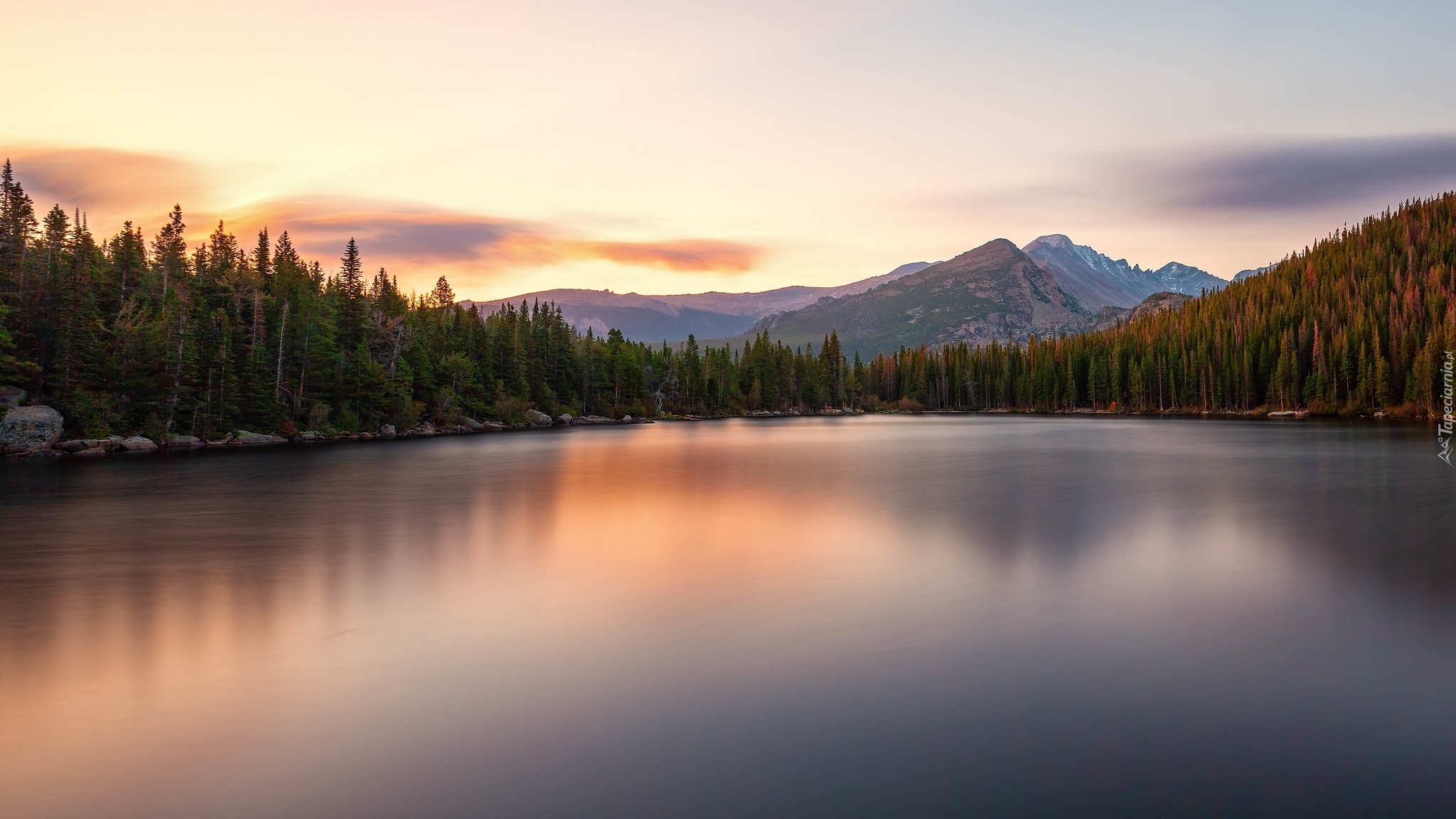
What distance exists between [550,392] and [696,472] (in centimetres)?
7958

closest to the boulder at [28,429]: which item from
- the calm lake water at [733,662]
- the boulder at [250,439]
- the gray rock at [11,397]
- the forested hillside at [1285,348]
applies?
the gray rock at [11,397]

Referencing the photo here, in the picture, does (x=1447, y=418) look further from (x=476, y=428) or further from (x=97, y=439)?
(x=97, y=439)

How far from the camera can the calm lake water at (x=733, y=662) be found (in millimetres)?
7137

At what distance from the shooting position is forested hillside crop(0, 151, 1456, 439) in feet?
188

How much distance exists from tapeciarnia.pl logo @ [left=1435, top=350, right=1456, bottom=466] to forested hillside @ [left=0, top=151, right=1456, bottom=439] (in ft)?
15.7

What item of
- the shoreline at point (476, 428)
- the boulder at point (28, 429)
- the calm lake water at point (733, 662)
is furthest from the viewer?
the shoreline at point (476, 428)

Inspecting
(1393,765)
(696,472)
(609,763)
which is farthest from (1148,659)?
(696,472)

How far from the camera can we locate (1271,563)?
685 inches

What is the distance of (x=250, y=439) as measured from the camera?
65062mm

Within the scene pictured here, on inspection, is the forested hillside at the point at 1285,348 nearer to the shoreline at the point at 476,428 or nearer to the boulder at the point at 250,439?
the shoreline at the point at 476,428

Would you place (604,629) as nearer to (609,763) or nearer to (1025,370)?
(609,763)

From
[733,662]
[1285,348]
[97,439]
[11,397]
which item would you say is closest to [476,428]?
[97,439]

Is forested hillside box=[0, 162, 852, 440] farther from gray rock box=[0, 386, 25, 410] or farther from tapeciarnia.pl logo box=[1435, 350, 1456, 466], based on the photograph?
tapeciarnia.pl logo box=[1435, 350, 1456, 466]

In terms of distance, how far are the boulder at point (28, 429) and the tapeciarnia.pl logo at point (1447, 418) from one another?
82.0 meters
